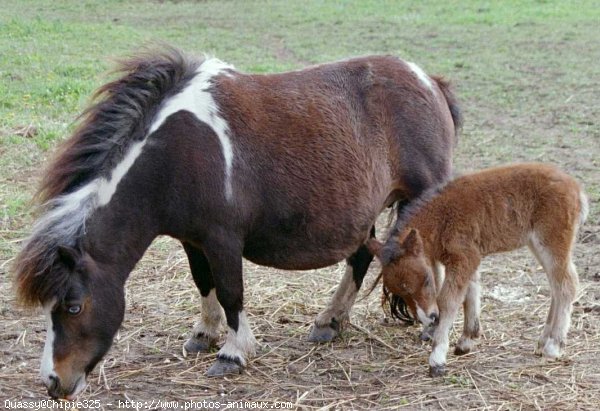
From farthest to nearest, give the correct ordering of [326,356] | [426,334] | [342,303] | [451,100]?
[451,100] → [342,303] → [426,334] → [326,356]

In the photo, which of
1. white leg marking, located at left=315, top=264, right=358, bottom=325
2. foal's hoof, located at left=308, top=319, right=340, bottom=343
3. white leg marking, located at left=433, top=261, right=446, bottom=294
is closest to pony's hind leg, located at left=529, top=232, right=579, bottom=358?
white leg marking, located at left=433, top=261, right=446, bottom=294

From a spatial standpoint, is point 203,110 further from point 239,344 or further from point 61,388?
point 61,388

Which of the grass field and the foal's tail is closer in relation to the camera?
the grass field

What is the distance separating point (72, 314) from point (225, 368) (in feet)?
3.39

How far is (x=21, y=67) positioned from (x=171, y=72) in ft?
29.9

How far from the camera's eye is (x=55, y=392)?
4.11m

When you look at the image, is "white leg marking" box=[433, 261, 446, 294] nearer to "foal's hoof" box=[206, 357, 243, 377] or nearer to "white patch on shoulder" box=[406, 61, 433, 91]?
"white patch on shoulder" box=[406, 61, 433, 91]

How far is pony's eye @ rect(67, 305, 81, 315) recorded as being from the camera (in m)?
4.12

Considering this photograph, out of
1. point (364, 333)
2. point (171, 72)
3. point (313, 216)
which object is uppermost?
point (171, 72)

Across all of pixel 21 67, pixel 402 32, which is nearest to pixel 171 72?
pixel 21 67

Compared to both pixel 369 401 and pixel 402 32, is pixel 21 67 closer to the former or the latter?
pixel 402 32

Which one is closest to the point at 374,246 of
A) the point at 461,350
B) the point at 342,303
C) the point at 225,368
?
the point at 342,303

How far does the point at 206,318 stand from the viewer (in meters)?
5.15

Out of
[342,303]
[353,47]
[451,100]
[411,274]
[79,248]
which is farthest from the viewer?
[353,47]
